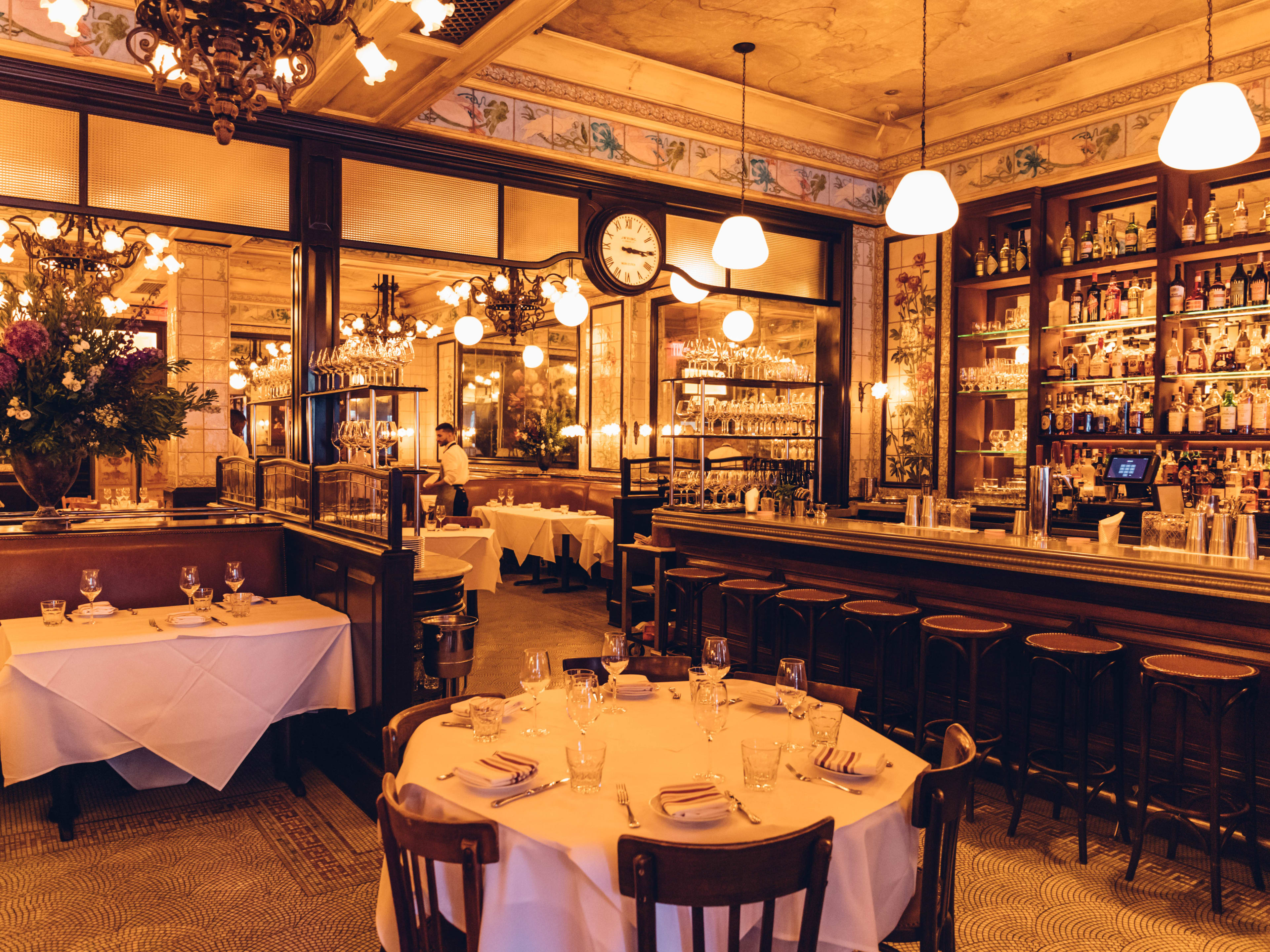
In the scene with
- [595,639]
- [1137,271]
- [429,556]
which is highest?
[1137,271]

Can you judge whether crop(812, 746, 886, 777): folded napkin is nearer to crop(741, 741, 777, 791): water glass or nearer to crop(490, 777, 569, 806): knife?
crop(741, 741, 777, 791): water glass

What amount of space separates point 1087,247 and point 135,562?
646cm

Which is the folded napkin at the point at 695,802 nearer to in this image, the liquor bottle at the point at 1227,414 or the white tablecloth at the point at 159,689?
the white tablecloth at the point at 159,689

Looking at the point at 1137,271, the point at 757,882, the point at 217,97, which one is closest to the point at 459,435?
the point at 1137,271

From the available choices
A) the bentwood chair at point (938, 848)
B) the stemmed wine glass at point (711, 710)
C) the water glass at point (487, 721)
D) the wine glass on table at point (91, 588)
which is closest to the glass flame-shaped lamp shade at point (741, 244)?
the stemmed wine glass at point (711, 710)

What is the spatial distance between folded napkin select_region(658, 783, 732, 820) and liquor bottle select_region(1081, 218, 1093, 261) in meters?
5.91

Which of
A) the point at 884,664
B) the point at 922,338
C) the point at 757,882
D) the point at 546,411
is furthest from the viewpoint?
the point at 546,411

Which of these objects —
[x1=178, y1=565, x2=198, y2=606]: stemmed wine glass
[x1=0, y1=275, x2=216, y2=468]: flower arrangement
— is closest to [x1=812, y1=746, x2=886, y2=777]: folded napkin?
[x1=178, y1=565, x2=198, y2=606]: stemmed wine glass

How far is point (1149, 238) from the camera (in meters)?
6.22

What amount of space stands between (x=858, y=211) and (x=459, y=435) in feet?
26.6

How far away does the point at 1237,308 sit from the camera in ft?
18.8

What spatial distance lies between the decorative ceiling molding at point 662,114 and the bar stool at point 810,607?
3.66 m

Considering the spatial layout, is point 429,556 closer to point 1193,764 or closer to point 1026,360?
point 1193,764

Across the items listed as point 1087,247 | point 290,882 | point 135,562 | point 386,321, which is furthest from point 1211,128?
point 386,321
